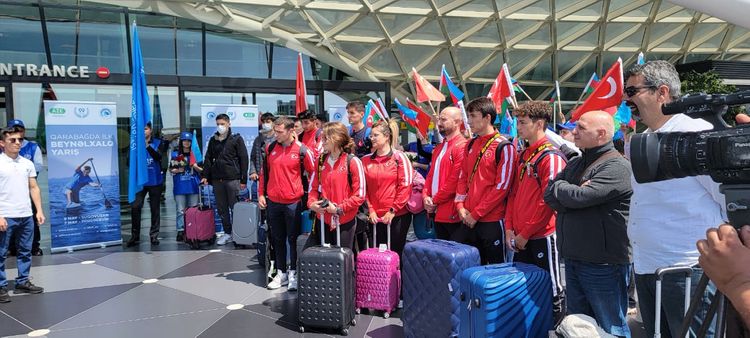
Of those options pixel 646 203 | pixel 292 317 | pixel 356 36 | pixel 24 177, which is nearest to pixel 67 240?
pixel 24 177

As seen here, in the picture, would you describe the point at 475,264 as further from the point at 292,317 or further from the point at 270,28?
the point at 270,28

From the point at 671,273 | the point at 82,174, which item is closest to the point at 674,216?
the point at 671,273

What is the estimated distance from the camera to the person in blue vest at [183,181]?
29.1 ft

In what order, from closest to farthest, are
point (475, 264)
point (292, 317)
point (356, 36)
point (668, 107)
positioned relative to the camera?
point (668, 107) < point (475, 264) < point (292, 317) < point (356, 36)

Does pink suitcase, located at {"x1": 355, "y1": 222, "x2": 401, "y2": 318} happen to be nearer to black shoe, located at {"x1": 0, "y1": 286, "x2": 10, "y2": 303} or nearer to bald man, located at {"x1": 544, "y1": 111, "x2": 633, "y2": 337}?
bald man, located at {"x1": 544, "y1": 111, "x2": 633, "y2": 337}

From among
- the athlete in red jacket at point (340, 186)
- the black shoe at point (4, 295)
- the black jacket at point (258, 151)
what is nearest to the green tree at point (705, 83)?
the black jacket at point (258, 151)

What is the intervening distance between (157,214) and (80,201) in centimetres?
118

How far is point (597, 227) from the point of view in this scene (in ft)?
10.0

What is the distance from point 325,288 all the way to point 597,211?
235cm

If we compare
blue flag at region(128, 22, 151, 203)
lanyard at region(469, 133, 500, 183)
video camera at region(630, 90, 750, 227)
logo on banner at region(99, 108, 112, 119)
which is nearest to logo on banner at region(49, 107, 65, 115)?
logo on banner at region(99, 108, 112, 119)

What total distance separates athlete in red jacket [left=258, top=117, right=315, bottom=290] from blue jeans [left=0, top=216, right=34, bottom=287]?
8.49 feet

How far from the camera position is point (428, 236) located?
18.2 ft

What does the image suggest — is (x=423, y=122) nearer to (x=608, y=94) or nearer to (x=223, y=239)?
(x=608, y=94)

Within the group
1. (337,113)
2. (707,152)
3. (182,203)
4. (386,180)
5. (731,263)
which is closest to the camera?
(731,263)
